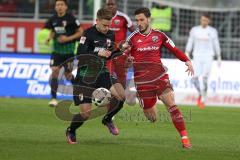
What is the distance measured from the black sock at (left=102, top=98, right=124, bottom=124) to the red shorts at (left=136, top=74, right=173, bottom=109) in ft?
3.36

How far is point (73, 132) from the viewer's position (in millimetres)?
12102

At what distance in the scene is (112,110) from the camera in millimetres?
13609

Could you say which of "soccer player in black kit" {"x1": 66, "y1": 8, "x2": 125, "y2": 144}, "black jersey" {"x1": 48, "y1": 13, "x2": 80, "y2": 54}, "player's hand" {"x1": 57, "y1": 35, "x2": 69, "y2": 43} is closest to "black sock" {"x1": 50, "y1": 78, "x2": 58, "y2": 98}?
"black jersey" {"x1": 48, "y1": 13, "x2": 80, "y2": 54}

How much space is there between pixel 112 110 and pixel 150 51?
171 centimetres

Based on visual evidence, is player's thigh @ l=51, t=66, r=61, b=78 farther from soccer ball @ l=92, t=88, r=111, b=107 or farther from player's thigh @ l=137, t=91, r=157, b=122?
player's thigh @ l=137, t=91, r=157, b=122

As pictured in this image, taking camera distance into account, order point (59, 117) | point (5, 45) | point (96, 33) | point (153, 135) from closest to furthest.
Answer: point (96, 33) → point (153, 135) → point (59, 117) → point (5, 45)

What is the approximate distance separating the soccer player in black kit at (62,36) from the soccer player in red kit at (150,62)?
6.19m

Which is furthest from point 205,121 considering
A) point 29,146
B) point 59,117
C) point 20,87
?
point 20,87

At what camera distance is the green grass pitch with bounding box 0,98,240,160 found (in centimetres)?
1071

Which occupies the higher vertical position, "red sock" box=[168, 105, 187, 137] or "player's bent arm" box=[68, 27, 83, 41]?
"player's bent arm" box=[68, 27, 83, 41]

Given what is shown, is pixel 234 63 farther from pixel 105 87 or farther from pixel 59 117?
pixel 105 87

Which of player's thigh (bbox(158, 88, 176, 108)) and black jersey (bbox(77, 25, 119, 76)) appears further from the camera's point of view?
black jersey (bbox(77, 25, 119, 76))

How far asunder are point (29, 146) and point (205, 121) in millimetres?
6014

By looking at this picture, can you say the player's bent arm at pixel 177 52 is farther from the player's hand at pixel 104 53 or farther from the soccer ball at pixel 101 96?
the soccer ball at pixel 101 96
